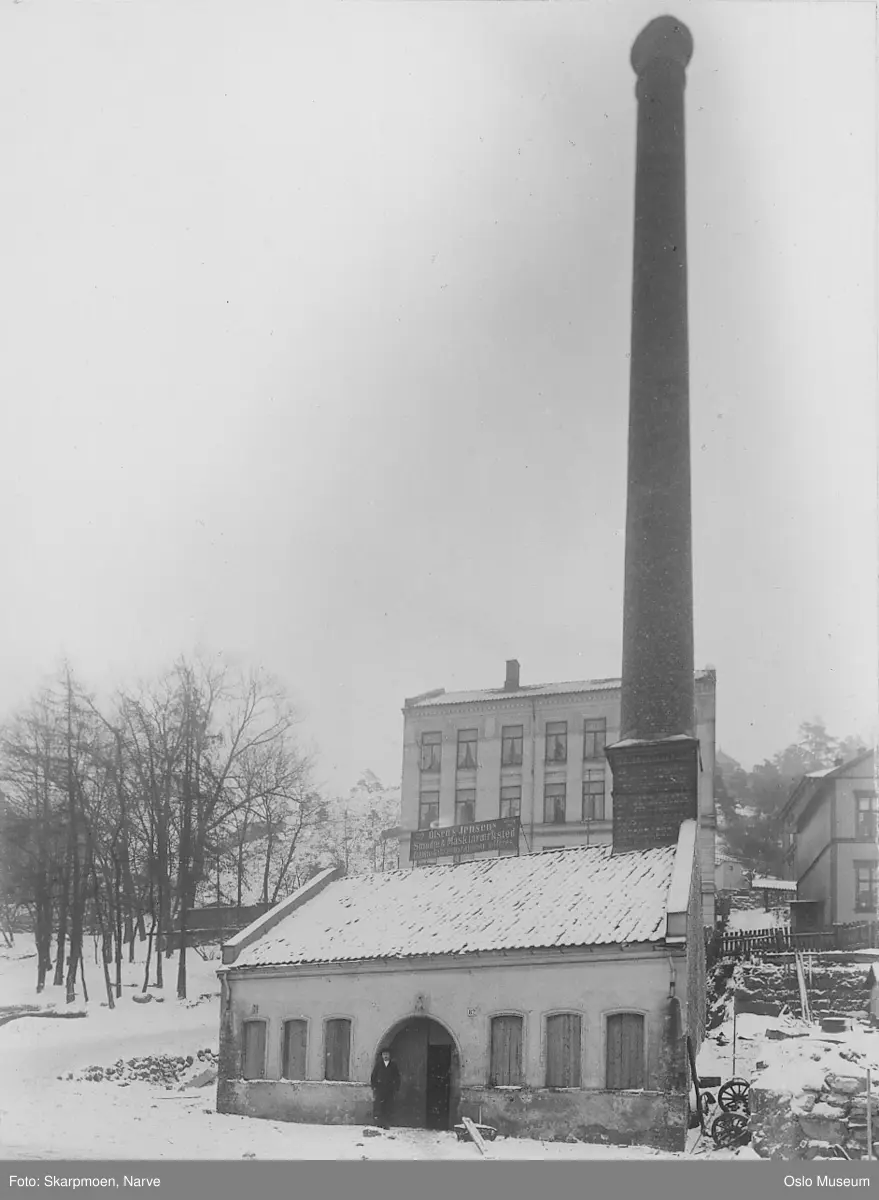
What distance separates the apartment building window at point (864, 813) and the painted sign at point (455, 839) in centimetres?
859

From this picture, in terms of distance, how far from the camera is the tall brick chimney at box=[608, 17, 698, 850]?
77.3ft

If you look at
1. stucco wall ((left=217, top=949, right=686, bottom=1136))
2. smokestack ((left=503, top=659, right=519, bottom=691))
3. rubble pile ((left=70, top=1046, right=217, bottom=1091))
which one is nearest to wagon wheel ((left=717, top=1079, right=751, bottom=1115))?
stucco wall ((left=217, top=949, right=686, bottom=1136))

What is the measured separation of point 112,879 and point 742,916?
21329 millimetres

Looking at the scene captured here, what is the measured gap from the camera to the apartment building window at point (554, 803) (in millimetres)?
42969

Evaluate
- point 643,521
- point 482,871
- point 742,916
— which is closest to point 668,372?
point 643,521

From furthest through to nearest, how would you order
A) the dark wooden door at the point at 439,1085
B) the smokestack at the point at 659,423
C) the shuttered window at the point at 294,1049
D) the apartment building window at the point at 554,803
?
the apartment building window at the point at 554,803 → the smokestack at the point at 659,423 → the shuttered window at the point at 294,1049 → the dark wooden door at the point at 439,1085

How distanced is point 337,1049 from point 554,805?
2218 centimetres

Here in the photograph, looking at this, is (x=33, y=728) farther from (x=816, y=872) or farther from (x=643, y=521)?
(x=816, y=872)

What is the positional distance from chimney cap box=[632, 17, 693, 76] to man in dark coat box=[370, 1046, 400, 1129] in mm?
18531

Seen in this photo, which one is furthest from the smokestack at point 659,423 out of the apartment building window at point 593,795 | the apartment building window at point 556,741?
the apartment building window at point 556,741

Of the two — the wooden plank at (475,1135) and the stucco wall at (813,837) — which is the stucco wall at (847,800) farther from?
the wooden plank at (475,1135)

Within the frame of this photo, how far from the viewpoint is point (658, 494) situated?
25.0 m

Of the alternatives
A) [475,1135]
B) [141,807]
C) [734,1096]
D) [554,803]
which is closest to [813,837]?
[554,803]

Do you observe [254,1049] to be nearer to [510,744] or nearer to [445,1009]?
[445,1009]
